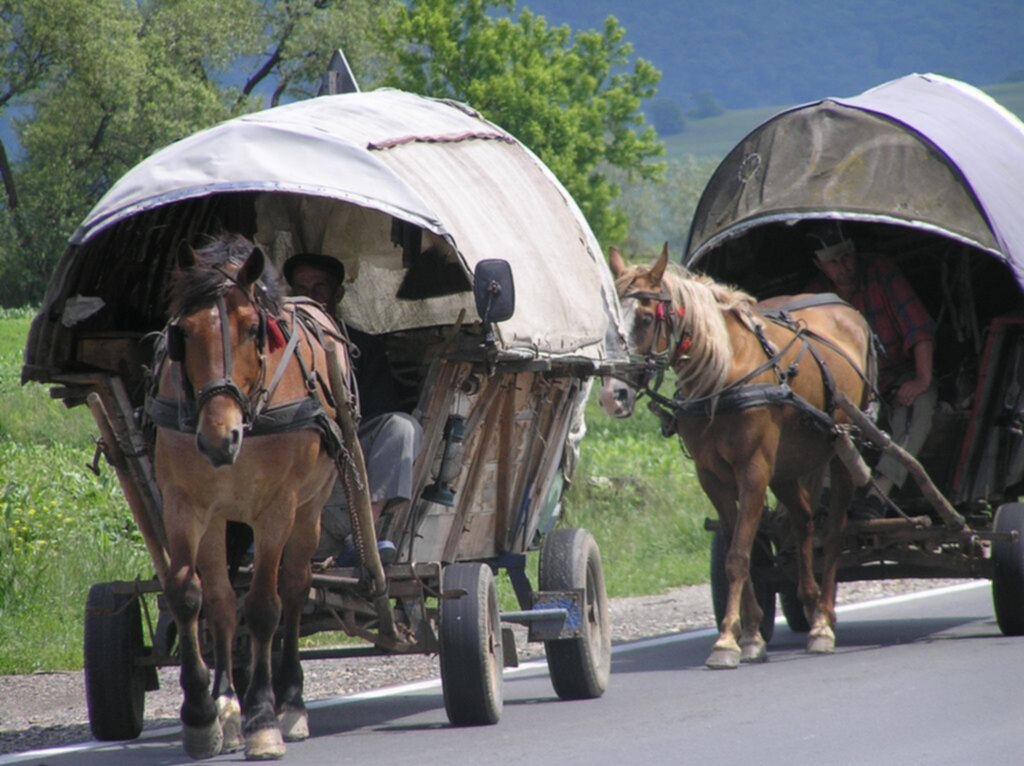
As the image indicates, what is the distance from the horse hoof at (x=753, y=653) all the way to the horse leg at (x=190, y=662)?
3756 millimetres

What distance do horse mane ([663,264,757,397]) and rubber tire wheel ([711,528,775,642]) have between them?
1047mm

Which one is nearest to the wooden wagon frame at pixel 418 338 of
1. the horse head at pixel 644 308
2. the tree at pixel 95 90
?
the horse head at pixel 644 308

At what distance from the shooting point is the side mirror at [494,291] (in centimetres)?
696

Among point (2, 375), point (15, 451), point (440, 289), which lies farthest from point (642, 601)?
point (2, 375)

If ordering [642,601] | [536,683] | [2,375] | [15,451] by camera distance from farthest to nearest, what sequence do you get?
[2,375]
[15,451]
[642,601]
[536,683]

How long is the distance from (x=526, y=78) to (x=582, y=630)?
41.4 meters

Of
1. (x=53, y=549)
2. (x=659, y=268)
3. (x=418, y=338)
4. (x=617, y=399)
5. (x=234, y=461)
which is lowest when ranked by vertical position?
(x=53, y=549)

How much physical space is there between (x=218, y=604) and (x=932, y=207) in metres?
5.38

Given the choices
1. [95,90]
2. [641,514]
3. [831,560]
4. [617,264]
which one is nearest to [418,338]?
→ [617,264]

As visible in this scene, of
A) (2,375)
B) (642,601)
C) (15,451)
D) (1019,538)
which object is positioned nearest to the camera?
(1019,538)

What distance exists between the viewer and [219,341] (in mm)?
6230

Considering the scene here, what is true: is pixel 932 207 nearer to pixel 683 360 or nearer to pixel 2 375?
pixel 683 360

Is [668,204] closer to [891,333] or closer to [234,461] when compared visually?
[891,333]

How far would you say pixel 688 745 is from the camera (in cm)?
673
